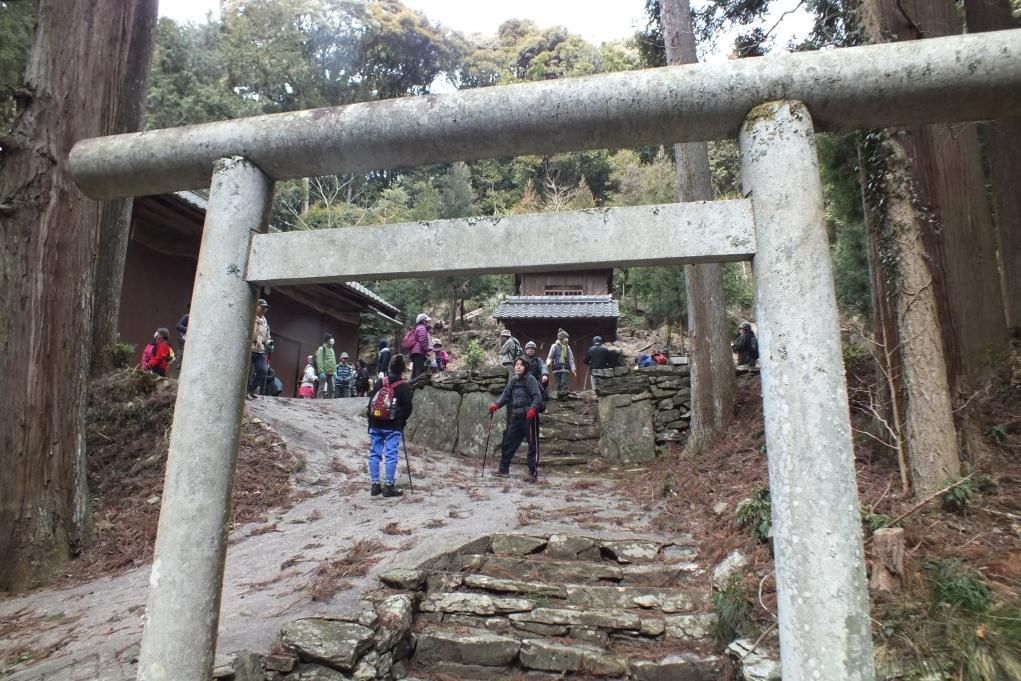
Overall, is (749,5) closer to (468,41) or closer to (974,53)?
(974,53)

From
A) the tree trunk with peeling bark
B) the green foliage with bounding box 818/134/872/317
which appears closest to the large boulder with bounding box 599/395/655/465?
→ the green foliage with bounding box 818/134/872/317

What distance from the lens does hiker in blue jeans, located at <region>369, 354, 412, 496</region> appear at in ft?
21.9

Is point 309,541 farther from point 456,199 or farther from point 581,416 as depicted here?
point 456,199

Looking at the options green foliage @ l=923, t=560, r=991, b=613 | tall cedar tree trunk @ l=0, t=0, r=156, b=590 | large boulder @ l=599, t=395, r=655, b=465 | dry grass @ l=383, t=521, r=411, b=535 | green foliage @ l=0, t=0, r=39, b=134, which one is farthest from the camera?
large boulder @ l=599, t=395, r=655, b=465

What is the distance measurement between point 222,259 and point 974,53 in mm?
3238

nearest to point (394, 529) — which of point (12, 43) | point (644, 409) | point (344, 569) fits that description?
point (344, 569)

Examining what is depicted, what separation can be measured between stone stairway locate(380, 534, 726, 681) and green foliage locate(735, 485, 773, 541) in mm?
517

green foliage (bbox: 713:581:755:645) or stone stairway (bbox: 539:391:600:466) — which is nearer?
green foliage (bbox: 713:581:755:645)

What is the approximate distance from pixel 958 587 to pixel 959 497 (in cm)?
106

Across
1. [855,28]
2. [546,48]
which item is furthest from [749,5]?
[546,48]

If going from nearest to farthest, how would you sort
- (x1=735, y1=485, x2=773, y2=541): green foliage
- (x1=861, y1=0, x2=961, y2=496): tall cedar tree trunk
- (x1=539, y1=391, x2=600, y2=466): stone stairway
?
(x1=861, y1=0, x2=961, y2=496): tall cedar tree trunk
(x1=735, y1=485, x2=773, y2=541): green foliage
(x1=539, y1=391, x2=600, y2=466): stone stairway

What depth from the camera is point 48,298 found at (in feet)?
16.6

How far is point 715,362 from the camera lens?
8.34m

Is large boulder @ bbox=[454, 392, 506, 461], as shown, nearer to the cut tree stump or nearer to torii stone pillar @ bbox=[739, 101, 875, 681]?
the cut tree stump
